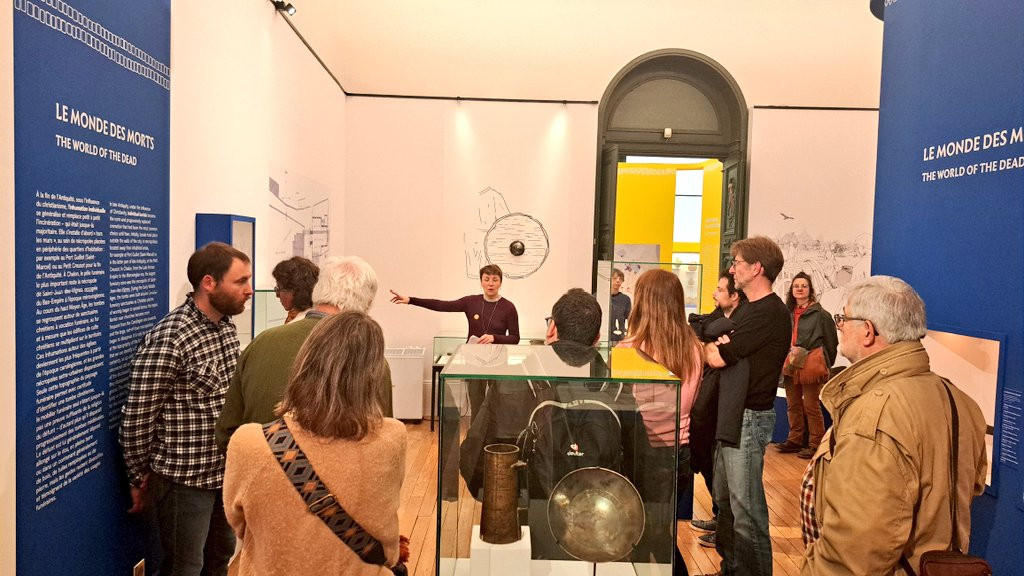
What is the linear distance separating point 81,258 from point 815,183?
738cm

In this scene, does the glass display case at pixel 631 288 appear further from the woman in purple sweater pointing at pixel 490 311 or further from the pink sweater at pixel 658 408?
the pink sweater at pixel 658 408

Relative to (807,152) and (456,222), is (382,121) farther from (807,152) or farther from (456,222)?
(807,152)

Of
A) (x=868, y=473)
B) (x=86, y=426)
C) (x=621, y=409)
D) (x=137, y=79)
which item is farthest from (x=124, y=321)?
(x=868, y=473)

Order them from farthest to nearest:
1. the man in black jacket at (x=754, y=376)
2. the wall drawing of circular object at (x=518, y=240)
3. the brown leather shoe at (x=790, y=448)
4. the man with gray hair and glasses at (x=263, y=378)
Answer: the wall drawing of circular object at (x=518, y=240) → the brown leather shoe at (x=790, y=448) → the man in black jacket at (x=754, y=376) → the man with gray hair and glasses at (x=263, y=378)

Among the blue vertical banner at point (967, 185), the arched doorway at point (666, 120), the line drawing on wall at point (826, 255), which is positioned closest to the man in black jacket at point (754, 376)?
the blue vertical banner at point (967, 185)

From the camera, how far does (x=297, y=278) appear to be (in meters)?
3.35

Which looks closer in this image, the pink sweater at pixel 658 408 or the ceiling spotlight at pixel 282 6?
the pink sweater at pixel 658 408

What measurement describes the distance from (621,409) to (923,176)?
1831 millimetres

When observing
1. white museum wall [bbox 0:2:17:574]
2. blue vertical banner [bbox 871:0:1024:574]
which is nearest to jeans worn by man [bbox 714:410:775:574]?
blue vertical banner [bbox 871:0:1024:574]

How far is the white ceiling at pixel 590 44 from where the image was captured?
27.0 feet

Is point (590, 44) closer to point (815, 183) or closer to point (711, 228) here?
point (711, 228)

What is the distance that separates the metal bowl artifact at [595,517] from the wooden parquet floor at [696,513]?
7.67 feet

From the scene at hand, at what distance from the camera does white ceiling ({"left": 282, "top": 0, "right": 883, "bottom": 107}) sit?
8227mm

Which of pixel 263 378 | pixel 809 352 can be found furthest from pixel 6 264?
pixel 809 352
